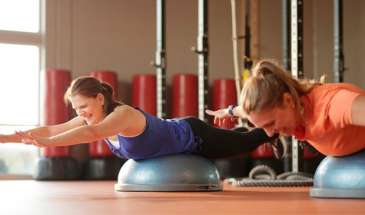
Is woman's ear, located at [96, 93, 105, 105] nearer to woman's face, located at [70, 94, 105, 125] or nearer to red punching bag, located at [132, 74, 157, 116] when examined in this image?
woman's face, located at [70, 94, 105, 125]

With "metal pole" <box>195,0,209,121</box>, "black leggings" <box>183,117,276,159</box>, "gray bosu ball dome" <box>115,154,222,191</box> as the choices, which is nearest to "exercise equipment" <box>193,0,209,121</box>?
"metal pole" <box>195,0,209,121</box>

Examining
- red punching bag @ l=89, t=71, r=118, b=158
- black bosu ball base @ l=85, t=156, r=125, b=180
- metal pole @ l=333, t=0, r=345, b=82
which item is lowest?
black bosu ball base @ l=85, t=156, r=125, b=180

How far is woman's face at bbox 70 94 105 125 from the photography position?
2.73 m

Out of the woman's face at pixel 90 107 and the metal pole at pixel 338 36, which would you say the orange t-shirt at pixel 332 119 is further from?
the metal pole at pixel 338 36

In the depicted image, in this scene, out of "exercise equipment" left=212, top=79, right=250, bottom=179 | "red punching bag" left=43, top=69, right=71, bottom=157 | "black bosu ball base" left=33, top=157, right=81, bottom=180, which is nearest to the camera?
"black bosu ball base" left=33, top=157, right=81, bottom=180

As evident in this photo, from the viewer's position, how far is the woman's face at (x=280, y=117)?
1972 millimetres

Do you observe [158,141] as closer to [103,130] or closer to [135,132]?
[135,132]

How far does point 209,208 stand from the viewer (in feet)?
6.21

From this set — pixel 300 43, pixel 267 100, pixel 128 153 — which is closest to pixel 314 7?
pixel 300 43

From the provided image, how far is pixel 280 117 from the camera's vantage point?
78.7 inches

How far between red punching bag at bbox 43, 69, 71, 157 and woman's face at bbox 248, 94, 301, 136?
3179 millimetres

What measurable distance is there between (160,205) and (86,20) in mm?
3531

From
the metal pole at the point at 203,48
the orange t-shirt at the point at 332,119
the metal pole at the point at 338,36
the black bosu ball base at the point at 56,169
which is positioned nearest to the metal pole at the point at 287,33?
the metal pole at the point at 338,36

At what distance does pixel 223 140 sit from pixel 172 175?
32 centimetres
